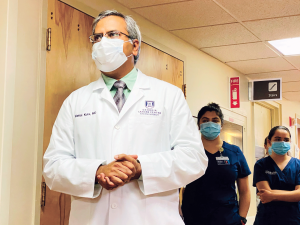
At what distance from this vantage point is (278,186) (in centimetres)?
314

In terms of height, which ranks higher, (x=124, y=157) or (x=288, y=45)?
(x=288, y=45)

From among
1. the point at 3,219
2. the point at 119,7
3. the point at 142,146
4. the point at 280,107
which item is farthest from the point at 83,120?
the point at 280,107

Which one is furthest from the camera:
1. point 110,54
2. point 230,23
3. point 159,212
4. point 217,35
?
point 217,35

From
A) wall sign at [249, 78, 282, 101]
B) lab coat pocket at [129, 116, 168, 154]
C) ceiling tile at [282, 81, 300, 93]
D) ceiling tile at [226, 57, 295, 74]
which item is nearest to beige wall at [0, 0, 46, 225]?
lab coat pocket at [129, 116, 168, 154]

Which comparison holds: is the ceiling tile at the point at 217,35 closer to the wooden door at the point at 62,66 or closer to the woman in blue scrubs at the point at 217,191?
the woman in blue scrubs at the point at 217,191

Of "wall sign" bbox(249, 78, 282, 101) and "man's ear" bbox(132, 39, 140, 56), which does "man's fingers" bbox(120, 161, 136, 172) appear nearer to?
"man's ear" bbox(132, 39, 140, 56)

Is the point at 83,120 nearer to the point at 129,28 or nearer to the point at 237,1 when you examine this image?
the point at 129,28

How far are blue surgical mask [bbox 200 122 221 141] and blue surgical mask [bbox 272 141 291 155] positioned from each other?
2.69 feet

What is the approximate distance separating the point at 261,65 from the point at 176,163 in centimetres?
403

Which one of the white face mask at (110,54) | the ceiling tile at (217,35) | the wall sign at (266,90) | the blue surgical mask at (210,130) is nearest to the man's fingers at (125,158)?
the white face mask at (110,54)

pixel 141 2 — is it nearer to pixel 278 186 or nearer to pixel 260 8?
pixel 260 8

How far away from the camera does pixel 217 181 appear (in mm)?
2582

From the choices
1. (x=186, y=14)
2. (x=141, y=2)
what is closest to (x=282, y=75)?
(x=186, y=14)

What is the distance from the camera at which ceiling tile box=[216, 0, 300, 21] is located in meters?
3.15
